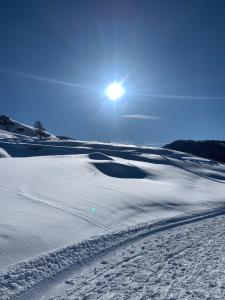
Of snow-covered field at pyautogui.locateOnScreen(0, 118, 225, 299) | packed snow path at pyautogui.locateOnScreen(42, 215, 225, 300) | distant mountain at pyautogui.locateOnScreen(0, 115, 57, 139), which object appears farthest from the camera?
distant mountain at pyautogui.locateOnScreen(0, 115, 57, 139)

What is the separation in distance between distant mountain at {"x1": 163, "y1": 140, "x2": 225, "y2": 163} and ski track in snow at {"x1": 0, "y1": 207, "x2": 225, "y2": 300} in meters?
94.1

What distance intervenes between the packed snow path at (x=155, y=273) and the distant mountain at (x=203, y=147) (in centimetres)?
9412

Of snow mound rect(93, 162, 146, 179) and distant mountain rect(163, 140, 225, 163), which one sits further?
distant mountain rect(163, 140, 225, 163)

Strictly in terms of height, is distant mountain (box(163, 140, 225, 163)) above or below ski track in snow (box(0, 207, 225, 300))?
above

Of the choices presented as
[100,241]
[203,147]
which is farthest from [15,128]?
[100,241]

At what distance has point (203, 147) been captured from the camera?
114m

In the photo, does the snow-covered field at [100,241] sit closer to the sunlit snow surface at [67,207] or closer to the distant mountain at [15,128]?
the sunlit snow surface at [67,207]

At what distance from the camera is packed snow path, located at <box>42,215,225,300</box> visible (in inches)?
177

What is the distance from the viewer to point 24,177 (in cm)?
1303

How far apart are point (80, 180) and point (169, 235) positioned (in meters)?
7.60

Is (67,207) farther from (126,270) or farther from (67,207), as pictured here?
(126,270)

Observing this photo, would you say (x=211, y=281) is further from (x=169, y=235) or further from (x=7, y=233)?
(x=7, y=233)

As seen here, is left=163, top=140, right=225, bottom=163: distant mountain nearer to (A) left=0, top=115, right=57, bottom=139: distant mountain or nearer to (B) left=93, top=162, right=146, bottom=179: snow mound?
(A) left=0, top=115, right=57, bottom=139: distant mountain

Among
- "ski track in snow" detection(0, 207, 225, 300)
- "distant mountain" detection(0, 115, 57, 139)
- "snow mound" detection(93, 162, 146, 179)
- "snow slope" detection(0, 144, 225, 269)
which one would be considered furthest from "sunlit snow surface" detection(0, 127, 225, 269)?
"distant mountain" detection(0, 115, 57, 139)
